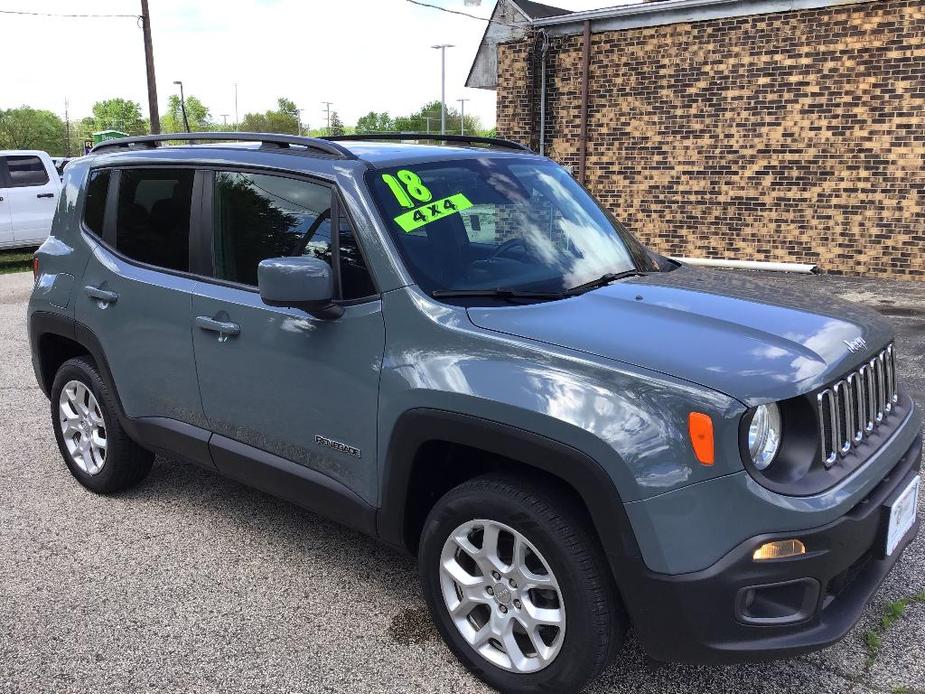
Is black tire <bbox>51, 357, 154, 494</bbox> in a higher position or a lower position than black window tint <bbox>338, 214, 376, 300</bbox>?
lower

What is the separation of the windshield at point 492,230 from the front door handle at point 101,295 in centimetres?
170

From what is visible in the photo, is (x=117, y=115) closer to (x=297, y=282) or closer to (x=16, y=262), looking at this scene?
(x=16, y=262)

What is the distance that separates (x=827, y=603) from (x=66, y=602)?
2.90 m

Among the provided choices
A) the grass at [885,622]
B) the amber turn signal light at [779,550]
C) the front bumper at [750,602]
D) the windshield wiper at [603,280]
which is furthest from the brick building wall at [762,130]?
the amber turn signal light at [779,550]

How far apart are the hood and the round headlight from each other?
0.07 meters

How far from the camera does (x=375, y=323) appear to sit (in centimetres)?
284

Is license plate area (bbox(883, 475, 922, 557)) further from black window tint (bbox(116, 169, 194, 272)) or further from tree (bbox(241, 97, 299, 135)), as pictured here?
tree (bbox(241, 97, 299, 135))

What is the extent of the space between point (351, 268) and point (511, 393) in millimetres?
891

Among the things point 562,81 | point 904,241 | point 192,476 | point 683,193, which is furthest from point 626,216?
point 192,476

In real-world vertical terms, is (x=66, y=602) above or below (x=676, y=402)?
below

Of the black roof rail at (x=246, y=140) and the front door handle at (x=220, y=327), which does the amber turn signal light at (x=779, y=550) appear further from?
the front door handle at (x=220, y=327)

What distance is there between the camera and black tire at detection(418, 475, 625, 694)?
2.36 metres

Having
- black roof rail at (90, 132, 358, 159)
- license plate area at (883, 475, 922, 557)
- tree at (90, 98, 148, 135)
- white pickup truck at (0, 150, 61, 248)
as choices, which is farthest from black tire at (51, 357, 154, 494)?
tree at (90, 98, 148, 135)

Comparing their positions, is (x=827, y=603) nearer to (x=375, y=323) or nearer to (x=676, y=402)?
(x=676, y=402)
